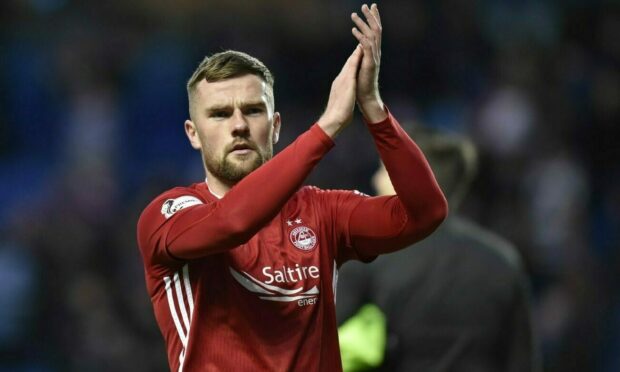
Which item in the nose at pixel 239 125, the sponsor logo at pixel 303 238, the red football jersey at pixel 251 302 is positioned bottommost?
the red football jersey at pixel 251 302

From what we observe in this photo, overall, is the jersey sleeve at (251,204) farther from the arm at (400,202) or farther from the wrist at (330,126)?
the arm at (400,202)

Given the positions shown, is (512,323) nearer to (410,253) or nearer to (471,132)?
(410,253)

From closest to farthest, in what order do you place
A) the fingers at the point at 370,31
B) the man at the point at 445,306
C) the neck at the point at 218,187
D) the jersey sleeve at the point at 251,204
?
the jersey sleeve at the point at 251,204 < the fingers at the point at 370,31 < the neck at the point at 218,187 < the man at the point at 445,306

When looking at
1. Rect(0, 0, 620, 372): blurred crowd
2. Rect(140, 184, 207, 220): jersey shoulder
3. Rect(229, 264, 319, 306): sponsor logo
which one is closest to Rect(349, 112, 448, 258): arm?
Rect(229, 264, 319, 306): sponsor logo

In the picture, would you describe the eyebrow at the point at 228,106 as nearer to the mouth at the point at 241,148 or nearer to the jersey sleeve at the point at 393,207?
the mouth at the point at 241,148

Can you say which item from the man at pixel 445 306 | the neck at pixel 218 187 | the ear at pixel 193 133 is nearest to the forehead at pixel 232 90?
the ear at pixel 193 133

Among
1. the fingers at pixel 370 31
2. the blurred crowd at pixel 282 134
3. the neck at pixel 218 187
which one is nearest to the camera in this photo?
the fingers at pixel 370 31

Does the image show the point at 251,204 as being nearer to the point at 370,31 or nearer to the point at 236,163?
the point at 236,163

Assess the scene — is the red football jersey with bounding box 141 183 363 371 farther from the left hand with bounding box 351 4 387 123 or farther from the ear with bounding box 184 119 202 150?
the left hand with bounding box 351 4 387 123

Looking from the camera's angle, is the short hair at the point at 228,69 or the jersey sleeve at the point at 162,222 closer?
the jersey sleeve at the point at 162,222

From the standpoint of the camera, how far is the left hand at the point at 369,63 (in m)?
2.93

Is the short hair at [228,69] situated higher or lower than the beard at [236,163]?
higher

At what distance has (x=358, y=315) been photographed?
4.17 meters

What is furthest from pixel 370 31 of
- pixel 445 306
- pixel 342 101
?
pixel 445 306
